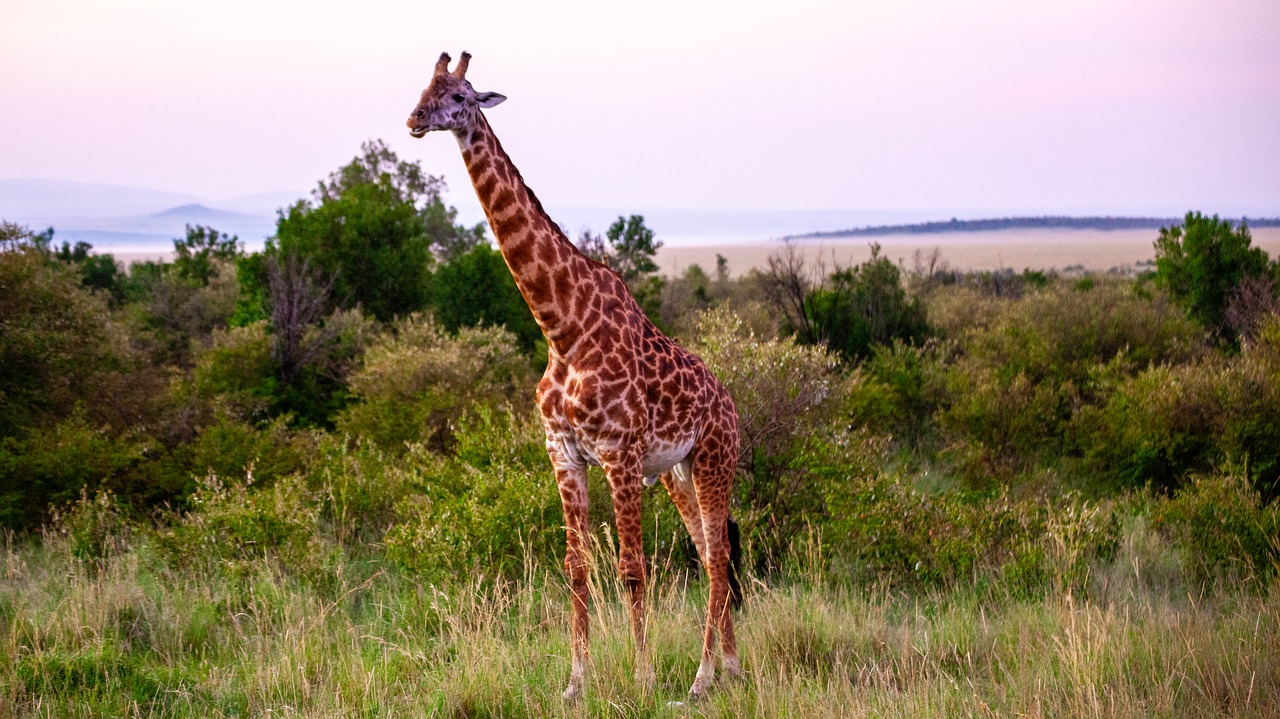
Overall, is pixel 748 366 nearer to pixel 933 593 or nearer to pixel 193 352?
pixel 933 593

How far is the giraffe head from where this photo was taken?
4.16 meters

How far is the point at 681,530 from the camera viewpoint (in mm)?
7812

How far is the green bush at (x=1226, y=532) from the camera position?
727 cm

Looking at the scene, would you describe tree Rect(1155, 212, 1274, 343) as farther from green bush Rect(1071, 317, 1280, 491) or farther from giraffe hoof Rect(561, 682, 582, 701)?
giraffe hoof Rect(561, 682, 582, 701)

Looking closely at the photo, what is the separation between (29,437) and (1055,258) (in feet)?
440

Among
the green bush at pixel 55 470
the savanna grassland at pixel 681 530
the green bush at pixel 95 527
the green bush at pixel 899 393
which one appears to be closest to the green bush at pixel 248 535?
the savanna grassland at pixel 681 530

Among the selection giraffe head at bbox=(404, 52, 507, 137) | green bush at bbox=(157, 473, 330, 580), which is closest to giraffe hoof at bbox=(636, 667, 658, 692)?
giraffe head at bbox=(404, 52, 507, 137)

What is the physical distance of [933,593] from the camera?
6.99 m

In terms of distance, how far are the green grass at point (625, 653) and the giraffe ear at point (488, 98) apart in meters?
2.33

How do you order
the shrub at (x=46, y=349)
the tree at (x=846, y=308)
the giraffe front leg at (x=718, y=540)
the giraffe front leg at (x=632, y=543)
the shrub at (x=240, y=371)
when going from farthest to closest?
the tree at (x=846, y=308), the shrub at (x=240, y=371), the shrub at (x=46, y=349), the giraffe front leg at (x=718, y=540), the giraffe front leg at (x=632, y=543)

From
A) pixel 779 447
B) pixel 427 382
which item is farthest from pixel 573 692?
pixel 427 382

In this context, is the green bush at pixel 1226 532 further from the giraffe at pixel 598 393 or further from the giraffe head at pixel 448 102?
the giraffe head at pixel 448 102

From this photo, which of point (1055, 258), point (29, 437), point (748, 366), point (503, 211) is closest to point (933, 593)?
point (748, 366)

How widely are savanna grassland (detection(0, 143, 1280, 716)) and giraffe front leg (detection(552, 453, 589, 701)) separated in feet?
0.36
